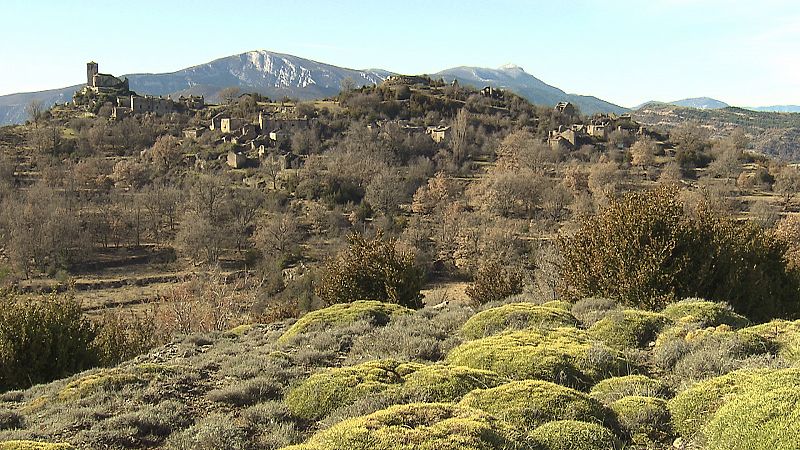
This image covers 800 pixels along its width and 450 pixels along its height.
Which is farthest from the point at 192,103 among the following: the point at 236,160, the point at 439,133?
the point at 439,133

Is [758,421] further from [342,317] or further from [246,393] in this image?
[342,317]

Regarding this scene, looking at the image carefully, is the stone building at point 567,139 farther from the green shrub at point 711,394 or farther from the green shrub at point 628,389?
the green shrub at point 711,394

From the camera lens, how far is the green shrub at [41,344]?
11.4 meters

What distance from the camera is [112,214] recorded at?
48.4 m

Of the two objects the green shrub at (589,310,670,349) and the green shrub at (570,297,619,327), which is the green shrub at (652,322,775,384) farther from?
the green shrub at (570,297,619,327)

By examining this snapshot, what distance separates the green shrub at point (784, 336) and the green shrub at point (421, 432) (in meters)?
4.58

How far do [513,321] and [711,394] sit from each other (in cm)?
495

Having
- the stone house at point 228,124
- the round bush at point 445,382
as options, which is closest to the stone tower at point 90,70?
the stone house at point 228,124

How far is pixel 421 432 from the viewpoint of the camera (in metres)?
4.96

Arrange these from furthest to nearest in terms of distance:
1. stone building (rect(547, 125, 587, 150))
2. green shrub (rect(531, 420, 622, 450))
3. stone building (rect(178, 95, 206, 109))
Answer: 1. stone building (rect(178, 95, 206, 109))
2. stone building (rect(547, 125, 587, 150))
3. green shrub (rect(531, 420, 622, 450))

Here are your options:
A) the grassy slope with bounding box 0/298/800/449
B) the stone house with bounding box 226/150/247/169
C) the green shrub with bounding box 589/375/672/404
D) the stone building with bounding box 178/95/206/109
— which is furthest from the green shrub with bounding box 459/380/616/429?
the stone building with bounding box 178/95/206/109

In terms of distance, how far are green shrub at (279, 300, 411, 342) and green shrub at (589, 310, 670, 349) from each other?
16.2 feet

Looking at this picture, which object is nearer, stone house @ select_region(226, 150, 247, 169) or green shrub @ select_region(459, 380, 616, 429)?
green shrub @ select_region(459, 380, 616, 429)

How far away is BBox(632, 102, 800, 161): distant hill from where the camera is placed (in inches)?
4648
